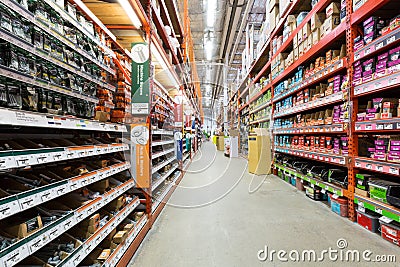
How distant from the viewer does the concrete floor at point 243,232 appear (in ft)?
6.04

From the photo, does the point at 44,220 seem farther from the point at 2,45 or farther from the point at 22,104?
the point at 2,45

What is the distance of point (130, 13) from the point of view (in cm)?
211

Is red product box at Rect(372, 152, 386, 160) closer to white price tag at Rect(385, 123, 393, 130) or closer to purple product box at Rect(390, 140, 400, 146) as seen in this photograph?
purple product box at Rect(390, 140, 400, 146)

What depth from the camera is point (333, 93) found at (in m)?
3.07

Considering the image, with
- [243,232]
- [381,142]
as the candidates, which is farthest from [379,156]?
[243,232]

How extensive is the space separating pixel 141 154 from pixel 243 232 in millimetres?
1240

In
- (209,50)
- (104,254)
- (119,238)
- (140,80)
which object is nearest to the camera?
(104,254)

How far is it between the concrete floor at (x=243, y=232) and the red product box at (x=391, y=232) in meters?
0.06

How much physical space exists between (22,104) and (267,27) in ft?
19.9

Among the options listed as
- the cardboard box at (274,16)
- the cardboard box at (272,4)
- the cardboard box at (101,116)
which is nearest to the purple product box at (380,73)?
the cardboard box at (101,116)

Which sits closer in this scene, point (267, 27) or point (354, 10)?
point (354, 10)

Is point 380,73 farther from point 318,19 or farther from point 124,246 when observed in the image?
point 124,246

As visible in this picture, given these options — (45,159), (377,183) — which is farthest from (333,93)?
(45,159)

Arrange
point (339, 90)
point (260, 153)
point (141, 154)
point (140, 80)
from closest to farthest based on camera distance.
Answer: point (140, 80) → point (141, 154) → point (339, 90) → point (260, 153)
